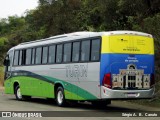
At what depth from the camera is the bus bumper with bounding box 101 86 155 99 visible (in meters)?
16.3

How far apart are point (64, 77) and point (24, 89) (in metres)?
4.82

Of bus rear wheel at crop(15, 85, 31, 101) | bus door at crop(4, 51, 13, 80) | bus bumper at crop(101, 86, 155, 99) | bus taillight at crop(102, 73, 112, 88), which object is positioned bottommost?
bus rear wheel at crop(15, 85, 31, 101)

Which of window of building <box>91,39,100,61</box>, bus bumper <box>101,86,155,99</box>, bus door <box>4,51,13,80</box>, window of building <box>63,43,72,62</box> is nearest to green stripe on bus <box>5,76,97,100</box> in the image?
bus door <box>4,51,13,80</box>

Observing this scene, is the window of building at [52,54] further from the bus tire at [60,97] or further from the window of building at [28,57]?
the window of building at [28,57]

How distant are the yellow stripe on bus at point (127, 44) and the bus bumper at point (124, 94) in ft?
4.90

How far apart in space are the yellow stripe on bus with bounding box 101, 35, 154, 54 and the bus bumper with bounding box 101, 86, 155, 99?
1.49 m

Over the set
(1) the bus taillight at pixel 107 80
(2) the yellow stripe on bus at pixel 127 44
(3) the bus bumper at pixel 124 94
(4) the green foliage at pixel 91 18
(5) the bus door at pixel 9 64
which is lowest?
(3) the bus bumper at pixel 124 94

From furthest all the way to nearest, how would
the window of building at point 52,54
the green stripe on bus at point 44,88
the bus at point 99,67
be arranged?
1. the window of building at point 52,54
2. the green stripe on bus at point 44,88
3. the bus at point 99,67

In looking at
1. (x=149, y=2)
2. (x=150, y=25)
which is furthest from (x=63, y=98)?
(x=149, y=2)

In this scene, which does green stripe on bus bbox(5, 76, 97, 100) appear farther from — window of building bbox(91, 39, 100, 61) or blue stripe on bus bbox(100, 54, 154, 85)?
window of building bbox(91, 39, 100, 61)

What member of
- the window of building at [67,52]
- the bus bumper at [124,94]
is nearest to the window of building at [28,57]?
the window of building at [67,52]

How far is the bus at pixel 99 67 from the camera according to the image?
16.5 meters

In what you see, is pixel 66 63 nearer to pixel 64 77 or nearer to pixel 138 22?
pixel 64 77

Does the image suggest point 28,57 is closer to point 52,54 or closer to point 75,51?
point 52,54
